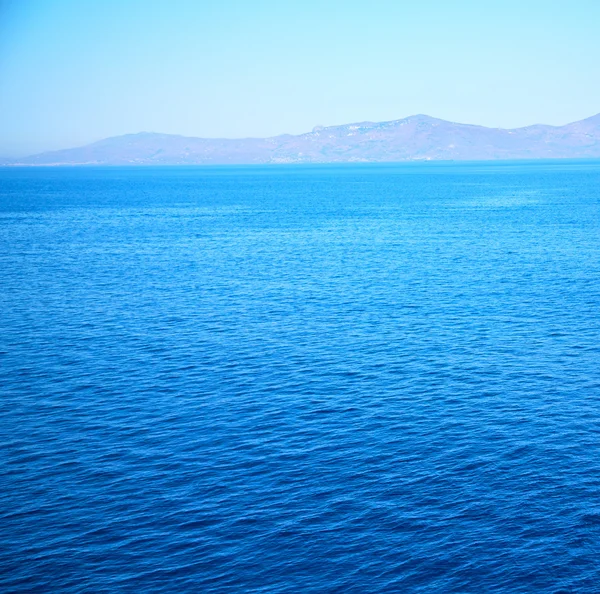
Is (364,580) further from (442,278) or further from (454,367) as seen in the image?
(442,278)

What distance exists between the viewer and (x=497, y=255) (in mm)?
125000

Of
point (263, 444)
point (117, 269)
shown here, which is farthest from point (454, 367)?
point (117, 269)

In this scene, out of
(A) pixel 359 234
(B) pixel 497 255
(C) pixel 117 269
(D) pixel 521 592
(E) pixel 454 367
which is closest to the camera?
(D) pixel 521 592

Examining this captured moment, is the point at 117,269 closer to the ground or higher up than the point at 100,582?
higher up

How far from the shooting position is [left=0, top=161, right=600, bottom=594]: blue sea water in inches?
1428

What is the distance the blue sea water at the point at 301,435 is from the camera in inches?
1428

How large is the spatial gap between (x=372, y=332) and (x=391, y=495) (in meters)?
33.6

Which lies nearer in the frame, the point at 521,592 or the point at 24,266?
the point at 521,592

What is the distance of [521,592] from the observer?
33.9m

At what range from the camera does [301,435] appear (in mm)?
49781

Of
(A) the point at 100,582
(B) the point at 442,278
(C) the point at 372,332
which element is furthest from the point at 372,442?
(B) the point at 442,278

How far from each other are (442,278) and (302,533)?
70613mm

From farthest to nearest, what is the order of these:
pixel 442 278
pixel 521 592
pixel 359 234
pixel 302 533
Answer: pixel 359 234 → pixel 442 278 → pixel 302 533 → pixel 521 592

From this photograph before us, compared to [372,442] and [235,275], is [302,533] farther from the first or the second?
[235,275]
